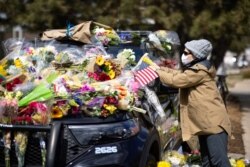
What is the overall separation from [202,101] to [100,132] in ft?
3.56

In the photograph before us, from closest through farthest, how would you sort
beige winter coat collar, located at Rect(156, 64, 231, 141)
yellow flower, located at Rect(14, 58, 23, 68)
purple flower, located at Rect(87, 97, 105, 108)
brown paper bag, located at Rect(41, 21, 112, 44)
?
1. purple flower, located at Rect(87, 97, 105, 108)
2. beige winter coat collar, located at Rect(156, 64, 231, 141)
3. yellow flower, located at Rect(14, 58, 23, 68)
4. brown paper bag, located at Rect(41, 21, 112, 44)

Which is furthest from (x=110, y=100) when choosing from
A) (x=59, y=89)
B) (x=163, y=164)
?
(x=163, y=164)

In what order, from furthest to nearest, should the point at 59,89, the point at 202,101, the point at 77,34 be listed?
the point at 77,34, the point at 202,101, the point at 59,89

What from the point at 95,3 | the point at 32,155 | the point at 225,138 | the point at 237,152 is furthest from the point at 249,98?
the point at 32,155

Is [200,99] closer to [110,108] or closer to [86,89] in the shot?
[110,108]

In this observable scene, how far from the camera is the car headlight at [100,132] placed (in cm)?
435

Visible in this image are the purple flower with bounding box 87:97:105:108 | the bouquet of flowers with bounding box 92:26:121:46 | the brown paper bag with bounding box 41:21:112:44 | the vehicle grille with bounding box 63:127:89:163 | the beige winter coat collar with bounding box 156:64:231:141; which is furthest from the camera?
the bouquet of flowers with bounding box 92:26:121:46

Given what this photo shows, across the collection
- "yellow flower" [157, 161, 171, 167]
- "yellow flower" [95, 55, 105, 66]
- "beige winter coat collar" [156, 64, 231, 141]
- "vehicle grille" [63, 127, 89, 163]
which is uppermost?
"yellow flower" [95, 55, 105, 66]

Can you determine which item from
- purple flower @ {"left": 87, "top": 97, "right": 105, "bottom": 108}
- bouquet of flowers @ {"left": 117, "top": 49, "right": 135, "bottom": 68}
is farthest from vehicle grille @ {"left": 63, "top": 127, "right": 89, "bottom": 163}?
bouquet of flowers @ {"left": 117, "top": 49, "right": 135, "bottom": 68}

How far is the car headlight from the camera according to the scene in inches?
171

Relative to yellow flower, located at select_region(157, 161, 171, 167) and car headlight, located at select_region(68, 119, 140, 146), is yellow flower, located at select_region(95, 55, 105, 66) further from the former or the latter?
yellow flower, located at select_region(157, 161, 171, 167)

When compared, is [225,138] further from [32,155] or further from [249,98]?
[249,98]

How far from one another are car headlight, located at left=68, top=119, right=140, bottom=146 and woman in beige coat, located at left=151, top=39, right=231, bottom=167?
0.68 metres

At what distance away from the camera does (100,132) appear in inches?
174
